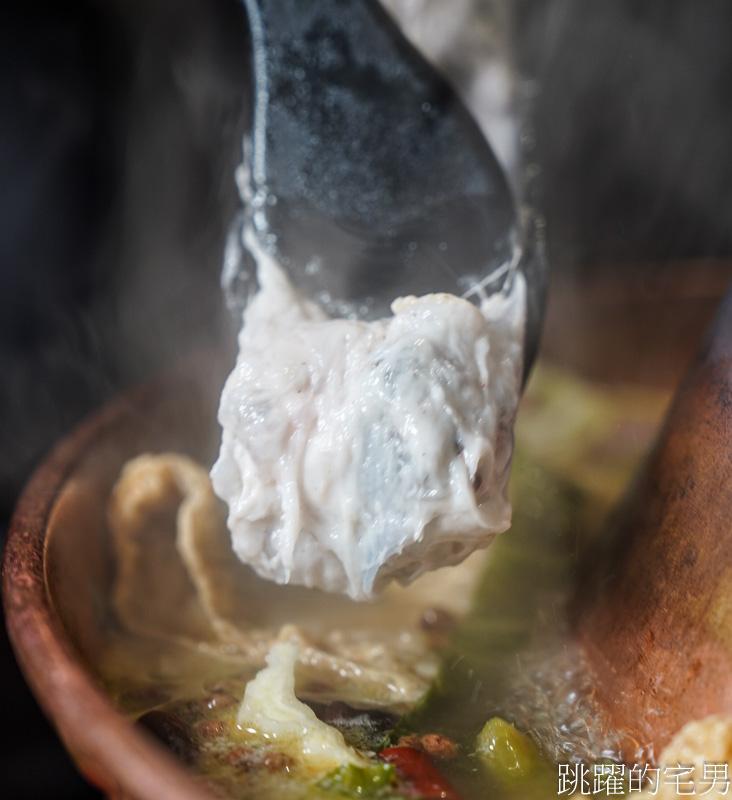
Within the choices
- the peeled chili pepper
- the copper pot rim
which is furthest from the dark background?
the peeled chili pepper

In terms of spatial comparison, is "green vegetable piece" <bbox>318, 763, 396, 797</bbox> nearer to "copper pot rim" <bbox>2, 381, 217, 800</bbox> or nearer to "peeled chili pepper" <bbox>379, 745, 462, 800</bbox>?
"peeled chili pepper" <bbox>379, 745, 462, 800</bbox>

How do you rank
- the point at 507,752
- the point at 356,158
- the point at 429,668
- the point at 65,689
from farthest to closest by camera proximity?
the point at 356,158, the point at 429,668, the point at 507,752, the point at 65,689

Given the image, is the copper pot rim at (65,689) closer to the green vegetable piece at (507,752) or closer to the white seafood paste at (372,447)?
the white seafood paste at (372,447)

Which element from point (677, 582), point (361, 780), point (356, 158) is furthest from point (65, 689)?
point (356, 158)

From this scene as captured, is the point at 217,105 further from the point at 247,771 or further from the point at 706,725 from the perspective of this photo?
the point at 706,725

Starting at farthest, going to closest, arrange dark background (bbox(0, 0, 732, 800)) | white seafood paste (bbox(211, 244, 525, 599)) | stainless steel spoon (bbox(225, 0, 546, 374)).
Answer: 1. dark background (bbox(0, 0, 732, 800))
2. stainless steel spoon (bbox(225, 0, 546, 374))
3. white seafood paste (bbox(211, 244, 525, 599))

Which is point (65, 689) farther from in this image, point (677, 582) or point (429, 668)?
point (677, 582)
